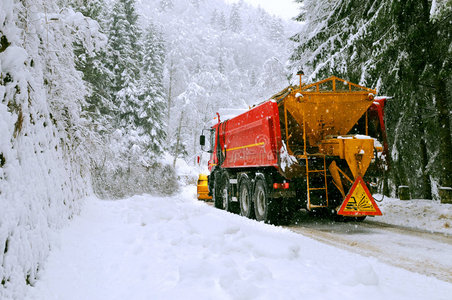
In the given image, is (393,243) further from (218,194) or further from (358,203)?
(218,194)

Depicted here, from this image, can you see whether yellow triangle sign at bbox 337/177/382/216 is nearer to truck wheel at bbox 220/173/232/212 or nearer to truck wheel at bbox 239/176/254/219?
truck wheel at bbox 239/176/254/219

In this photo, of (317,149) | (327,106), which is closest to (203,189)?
(317,149)

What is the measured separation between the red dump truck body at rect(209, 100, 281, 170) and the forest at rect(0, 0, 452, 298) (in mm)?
1707

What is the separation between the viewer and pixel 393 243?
A: 21.1ft

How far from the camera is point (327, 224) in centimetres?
907

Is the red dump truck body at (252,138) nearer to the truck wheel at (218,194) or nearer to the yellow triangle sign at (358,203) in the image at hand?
the truck wheel at (218,194)

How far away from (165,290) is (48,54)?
4.10 metres

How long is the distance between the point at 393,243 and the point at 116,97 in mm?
25002

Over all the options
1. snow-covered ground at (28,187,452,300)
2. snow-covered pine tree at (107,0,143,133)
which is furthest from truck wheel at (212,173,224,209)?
snow-covered pine tree at (107,0,143,133)

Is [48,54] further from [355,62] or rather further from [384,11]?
[355,62]

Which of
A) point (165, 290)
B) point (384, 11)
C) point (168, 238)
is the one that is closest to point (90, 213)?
point (168, 238)

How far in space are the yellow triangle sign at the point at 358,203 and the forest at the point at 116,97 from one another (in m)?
1.83

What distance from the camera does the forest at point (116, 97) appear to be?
342cm

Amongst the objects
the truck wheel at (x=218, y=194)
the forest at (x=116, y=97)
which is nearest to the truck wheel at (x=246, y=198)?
the truck wheel at (x=218, y=194)
